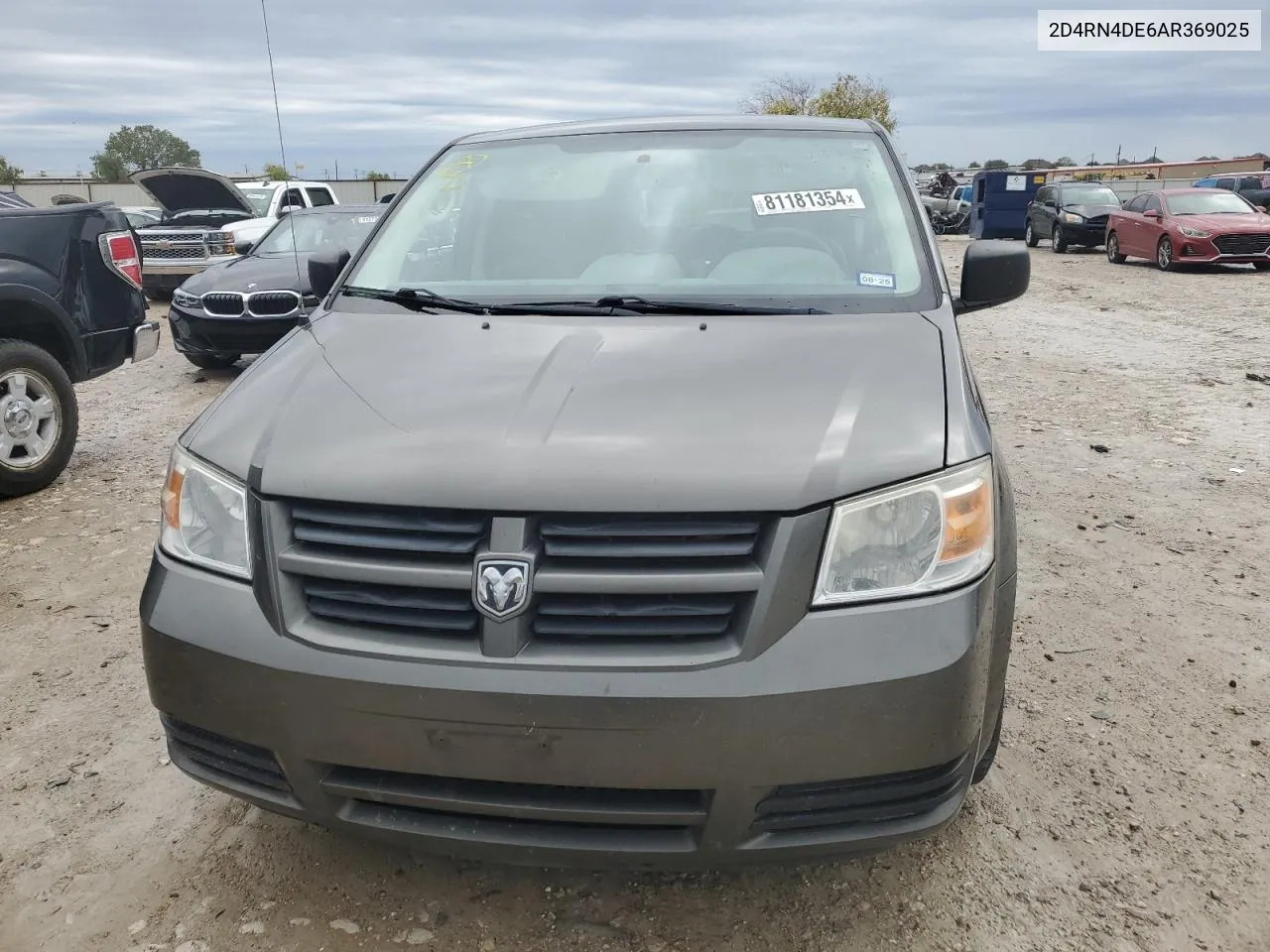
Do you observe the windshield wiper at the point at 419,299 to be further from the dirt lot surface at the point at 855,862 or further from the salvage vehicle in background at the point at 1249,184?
the salvage vehicle in background at the point at 1249,184

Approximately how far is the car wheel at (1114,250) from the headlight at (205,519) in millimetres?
22552

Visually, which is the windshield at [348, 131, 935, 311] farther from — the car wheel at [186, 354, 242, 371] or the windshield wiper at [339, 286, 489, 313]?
the car wheel at [186, 354, 242, 371]

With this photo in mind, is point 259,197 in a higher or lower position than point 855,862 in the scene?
higher

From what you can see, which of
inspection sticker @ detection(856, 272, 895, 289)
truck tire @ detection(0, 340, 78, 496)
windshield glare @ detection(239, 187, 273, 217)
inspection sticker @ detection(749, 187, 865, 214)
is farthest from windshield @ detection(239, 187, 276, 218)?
inspection sticker @ detection(856, 272, 895, 289)

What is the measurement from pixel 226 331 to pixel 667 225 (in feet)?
22.6

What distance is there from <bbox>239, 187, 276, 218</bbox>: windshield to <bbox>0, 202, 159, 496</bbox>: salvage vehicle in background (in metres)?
11.6

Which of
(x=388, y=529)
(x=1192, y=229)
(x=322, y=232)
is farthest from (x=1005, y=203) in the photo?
(x=388, y=529)

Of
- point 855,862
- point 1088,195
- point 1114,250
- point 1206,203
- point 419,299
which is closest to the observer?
point 855,862

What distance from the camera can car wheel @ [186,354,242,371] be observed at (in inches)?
378

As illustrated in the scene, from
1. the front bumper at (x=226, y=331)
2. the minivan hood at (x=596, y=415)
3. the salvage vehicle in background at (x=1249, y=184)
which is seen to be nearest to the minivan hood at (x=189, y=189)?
the front bumper at (x=226, y=331)

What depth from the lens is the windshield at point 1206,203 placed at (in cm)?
1945

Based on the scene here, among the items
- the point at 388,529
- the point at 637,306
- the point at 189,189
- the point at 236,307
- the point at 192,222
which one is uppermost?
the point at 189,189

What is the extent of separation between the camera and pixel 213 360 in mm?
9797

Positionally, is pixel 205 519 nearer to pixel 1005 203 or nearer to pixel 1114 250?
pixel 1114 250
